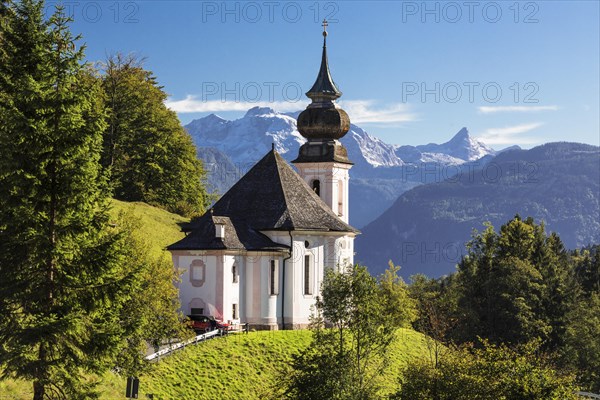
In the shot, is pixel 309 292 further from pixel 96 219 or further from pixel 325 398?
pixel 96 219

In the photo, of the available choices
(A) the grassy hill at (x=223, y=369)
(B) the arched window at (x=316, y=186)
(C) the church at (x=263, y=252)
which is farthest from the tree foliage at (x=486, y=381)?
(B) the arched window at (x=316, y=186)

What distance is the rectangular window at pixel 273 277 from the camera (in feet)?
207

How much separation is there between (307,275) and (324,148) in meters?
14.7

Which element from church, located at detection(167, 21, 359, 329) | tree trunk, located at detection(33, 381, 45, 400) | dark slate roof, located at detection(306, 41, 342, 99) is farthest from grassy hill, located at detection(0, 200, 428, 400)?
dark slate roof, located at detection(306, 41, 342, 99)

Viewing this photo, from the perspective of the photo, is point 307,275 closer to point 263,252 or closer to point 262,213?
point 263,252

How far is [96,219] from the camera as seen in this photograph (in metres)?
30.1

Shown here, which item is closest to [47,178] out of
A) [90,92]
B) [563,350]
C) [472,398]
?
[90,92]

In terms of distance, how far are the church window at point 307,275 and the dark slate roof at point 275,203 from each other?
6.96ft

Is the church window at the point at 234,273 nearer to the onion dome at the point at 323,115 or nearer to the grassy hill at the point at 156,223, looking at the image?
the grassy hill at the point at 156,223

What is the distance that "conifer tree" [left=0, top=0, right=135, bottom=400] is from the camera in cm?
2853

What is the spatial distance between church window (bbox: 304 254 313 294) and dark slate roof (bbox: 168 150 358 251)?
194 centimetres

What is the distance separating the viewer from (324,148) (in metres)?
76.8

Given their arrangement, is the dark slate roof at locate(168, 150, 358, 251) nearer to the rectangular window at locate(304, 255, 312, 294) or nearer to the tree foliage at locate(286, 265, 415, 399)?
the rectangular window at locate(304, 255, 312, 294)

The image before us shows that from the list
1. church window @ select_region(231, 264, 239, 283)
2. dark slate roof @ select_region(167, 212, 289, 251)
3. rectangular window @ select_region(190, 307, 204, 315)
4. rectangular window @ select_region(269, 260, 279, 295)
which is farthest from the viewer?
rectangular window @ select_region(269, 260, 279, 295)
